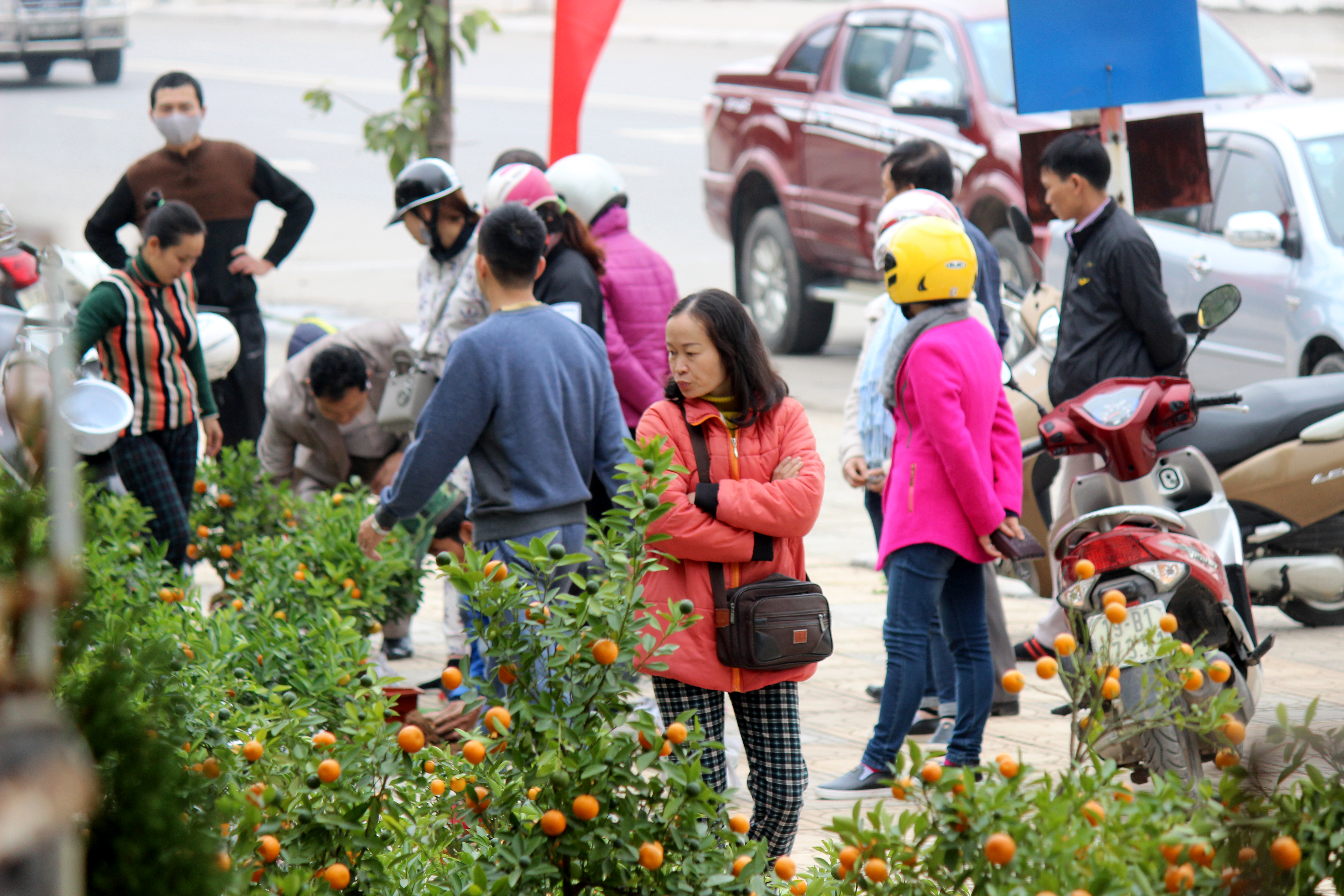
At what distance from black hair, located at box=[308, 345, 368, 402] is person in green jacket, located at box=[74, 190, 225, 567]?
0.45 m

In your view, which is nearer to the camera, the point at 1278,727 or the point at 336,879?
the point at 1278,727

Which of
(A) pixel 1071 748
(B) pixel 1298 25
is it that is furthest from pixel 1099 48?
(B) pixel 1298 25

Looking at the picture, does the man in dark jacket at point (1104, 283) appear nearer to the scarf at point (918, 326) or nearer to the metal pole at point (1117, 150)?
the metal pole at point (1117, 150)

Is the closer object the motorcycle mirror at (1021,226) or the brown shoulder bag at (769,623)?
the brown shoulder bag at (769,623)

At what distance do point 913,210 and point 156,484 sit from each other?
2.78m

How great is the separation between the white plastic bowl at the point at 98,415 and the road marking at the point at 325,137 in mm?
17492

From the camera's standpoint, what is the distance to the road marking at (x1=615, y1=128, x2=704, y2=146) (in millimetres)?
21156

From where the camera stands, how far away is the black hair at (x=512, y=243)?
4.25 metres

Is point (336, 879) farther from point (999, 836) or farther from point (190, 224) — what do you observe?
point (190, 224)

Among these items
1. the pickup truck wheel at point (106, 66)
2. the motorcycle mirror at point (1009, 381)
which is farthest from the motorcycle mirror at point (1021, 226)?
the pickup truck wheel at point (106, 66)

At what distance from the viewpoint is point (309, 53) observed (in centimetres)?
2972

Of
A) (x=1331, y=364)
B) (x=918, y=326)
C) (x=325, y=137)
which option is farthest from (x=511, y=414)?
(x=325, y=137)

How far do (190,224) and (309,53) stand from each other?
25519 millimetres

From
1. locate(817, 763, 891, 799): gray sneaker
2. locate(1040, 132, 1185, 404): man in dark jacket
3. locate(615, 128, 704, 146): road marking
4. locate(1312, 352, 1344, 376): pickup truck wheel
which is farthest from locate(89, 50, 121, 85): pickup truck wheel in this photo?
locate(817, 763, 891, 799): gray sneaker
